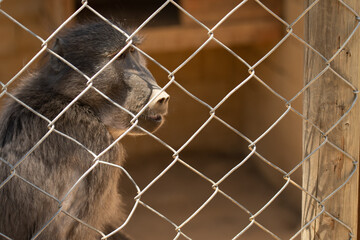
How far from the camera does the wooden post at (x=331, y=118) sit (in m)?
1.58

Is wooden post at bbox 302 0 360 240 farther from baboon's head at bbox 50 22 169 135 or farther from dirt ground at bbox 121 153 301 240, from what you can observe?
dirt ground at bbox 121 153 301 240

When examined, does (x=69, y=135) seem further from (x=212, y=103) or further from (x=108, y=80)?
(x=212, y=103)

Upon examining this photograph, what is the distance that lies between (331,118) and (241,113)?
4.21m

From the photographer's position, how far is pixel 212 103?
5801 millimetres

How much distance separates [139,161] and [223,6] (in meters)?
2.16

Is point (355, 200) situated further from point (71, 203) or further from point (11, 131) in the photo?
point (11, 131)

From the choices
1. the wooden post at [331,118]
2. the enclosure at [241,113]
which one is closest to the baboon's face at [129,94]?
the enclosure at [241,113]

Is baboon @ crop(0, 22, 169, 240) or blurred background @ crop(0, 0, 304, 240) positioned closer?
baboon @ crop(0, 22, 169, 240)

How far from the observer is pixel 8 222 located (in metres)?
1.98

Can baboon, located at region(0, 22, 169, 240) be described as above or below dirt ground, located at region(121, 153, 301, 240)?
above

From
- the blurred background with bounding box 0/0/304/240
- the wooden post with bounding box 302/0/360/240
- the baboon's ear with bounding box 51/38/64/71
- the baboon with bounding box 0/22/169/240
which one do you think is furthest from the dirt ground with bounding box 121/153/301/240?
the wooden post with bounding box 302/0/360/240

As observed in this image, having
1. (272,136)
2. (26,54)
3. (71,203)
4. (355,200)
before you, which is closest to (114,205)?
(71,203)

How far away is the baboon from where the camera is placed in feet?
6.54

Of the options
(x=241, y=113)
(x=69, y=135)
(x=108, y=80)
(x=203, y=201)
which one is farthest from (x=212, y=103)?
(x=69, y=135)
